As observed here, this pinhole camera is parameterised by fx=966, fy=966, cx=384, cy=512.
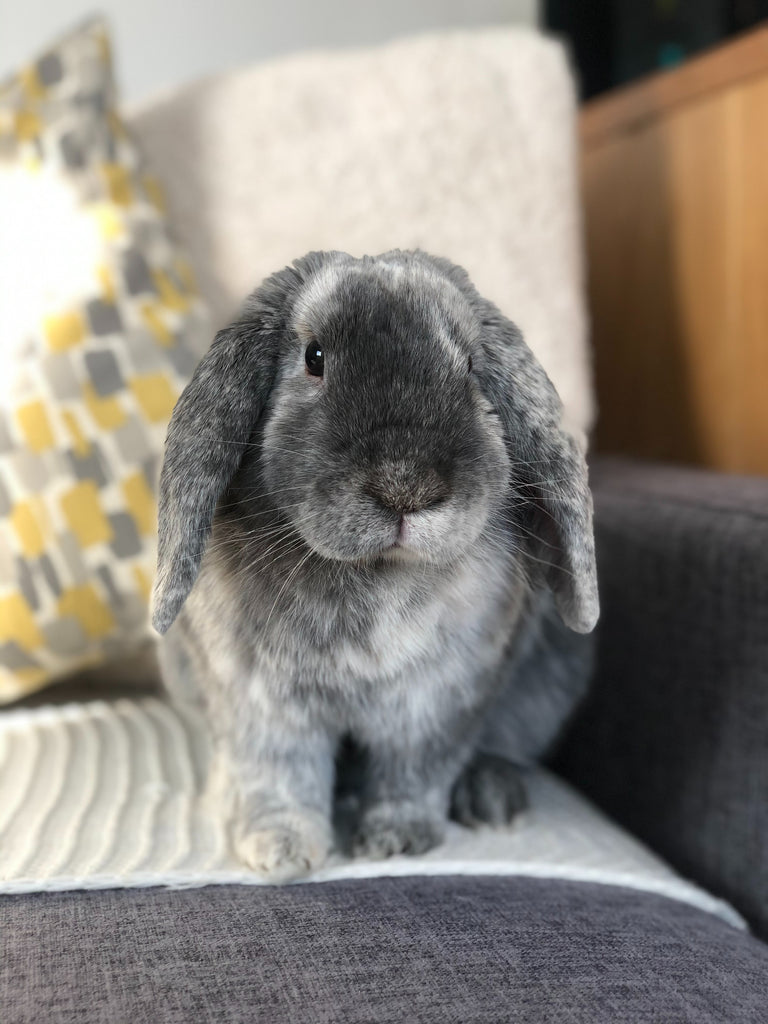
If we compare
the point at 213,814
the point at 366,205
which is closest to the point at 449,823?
the point at 213,814

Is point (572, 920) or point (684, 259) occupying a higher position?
point (684, 259)

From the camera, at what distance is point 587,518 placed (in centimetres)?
83

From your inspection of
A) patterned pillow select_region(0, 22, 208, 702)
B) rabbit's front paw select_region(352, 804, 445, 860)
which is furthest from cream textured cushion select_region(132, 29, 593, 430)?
rabbit's front paw select_region(352, 804, 445, 860)

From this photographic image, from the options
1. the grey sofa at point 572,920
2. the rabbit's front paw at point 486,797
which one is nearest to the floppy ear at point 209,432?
the grey sofa at point 572,920

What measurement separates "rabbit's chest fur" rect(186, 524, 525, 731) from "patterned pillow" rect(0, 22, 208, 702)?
1.46 ft

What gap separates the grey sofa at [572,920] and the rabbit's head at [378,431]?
27 cm

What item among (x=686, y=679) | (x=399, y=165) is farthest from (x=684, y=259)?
(x=686, y=679)

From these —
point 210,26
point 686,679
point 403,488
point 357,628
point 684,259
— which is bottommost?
point 686,679

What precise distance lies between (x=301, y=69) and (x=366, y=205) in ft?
0.84

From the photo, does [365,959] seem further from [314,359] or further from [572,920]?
[314,359]

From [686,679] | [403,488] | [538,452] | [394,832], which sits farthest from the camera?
[686,679]

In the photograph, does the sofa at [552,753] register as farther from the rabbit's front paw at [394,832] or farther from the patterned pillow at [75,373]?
the patterned pillow at [75,373]

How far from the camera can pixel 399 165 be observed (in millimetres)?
1475

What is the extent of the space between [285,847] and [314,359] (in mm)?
451
